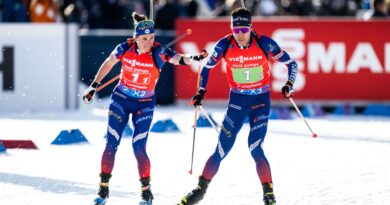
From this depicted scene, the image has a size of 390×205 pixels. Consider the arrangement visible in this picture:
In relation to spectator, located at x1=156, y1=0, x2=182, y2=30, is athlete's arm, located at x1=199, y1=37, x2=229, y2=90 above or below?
above

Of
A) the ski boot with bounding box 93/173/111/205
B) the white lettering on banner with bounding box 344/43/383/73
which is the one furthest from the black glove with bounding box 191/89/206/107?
the white lettering on banner with bounding box 344/43/383/73

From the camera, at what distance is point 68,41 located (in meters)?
19.8

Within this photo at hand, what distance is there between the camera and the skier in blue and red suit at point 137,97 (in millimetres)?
10164

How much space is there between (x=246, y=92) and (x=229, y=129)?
1.32 feet

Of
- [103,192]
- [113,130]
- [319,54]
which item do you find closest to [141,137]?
[113,130]

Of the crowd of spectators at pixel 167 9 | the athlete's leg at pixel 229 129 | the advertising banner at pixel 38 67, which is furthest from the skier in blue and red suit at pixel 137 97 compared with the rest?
the crowd of spectators at pixel 167 9

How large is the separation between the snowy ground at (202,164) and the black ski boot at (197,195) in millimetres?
333

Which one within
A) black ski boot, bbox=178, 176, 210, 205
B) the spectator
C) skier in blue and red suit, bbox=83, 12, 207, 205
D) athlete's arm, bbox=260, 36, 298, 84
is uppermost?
athlete's arm, bbox=260, 36, 298, 84

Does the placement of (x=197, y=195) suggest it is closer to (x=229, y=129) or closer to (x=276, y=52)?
(x=229, y=129)

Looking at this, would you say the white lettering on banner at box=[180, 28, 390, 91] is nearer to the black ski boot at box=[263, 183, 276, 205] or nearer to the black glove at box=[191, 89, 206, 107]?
the black glove at box=[191, 89, 206, 107]

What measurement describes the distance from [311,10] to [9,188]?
1398 cm

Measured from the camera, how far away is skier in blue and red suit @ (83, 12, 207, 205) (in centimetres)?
1016

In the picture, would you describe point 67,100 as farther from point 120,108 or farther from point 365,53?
point 120,108

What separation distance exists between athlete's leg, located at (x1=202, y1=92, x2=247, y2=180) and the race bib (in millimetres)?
159
